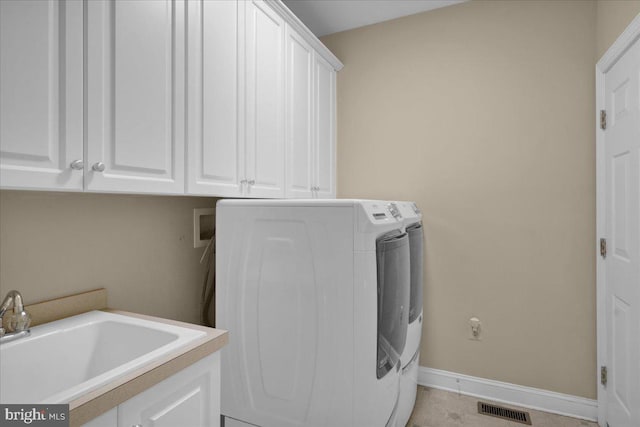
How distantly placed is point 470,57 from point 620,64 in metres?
0.87

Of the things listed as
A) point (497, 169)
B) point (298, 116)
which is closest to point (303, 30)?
point (298, 116)

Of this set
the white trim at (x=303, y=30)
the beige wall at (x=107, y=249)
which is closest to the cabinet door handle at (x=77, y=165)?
the beige wall at (x=107, y=249)

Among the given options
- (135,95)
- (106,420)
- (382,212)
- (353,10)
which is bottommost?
(106,420)

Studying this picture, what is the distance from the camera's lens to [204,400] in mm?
1117

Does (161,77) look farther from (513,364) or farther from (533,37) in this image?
(513,364)

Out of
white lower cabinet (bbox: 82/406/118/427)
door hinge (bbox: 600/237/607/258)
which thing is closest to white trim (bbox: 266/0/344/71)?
white lower cabinet (bbox: 82/406/118/427)

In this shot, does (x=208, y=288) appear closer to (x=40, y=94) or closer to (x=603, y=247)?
(x=40, y=94)

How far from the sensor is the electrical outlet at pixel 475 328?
2.39 m

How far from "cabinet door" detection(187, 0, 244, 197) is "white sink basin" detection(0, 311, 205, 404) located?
0.56 metres

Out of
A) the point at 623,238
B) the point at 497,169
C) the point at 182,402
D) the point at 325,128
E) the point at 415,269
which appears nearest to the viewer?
the point at 182,402

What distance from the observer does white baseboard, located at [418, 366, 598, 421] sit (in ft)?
7.02

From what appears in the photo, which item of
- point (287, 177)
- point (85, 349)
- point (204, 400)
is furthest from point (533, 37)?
point (85, 349)

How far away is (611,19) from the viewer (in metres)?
1.86

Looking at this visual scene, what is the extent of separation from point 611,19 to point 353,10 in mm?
1531
